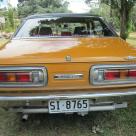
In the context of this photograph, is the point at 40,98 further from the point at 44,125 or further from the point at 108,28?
the point at 108,28

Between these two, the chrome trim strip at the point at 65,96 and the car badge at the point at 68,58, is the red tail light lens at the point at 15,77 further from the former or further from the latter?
the car badge at the point at 68,58

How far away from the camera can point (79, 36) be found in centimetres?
557

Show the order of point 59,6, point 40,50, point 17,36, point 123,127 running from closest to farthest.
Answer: point 40,50 → point 123,127 → point 17,36 → point 59,6

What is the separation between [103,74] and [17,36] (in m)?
1.99

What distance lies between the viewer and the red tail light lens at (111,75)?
13.4 feet

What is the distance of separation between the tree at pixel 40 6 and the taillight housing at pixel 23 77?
6914 centimetres

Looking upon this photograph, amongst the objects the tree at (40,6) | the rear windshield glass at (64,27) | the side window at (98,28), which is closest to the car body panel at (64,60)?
the rear windshield glass at (64,27)

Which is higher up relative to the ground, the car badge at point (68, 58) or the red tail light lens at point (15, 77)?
the car badge at point (68, 58)

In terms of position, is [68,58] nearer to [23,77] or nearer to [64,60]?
[64,60]

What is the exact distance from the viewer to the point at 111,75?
161 inches

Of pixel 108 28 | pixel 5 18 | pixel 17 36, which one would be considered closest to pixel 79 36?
pixel 108 28

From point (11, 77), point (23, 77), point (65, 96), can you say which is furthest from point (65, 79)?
point (11, 77)

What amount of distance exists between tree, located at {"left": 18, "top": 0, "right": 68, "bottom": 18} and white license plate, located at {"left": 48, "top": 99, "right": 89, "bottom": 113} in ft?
227

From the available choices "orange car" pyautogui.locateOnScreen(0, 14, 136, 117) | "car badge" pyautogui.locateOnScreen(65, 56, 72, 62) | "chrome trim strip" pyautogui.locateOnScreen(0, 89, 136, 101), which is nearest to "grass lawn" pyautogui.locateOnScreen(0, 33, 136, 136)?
"orange car" pyautogui.locateOnScreen(0, 14, 136, 117)
